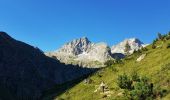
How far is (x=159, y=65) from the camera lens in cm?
9831

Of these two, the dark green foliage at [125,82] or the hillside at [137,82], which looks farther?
the dark green foliage at [125,82]

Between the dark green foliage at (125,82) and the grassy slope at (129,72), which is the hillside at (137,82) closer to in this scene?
the grassy slope at (129,72)

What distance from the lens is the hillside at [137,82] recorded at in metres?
69.8

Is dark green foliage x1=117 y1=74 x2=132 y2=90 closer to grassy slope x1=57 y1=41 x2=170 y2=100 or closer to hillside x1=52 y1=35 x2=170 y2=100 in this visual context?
hillside x1=52 y1=35 x2=170 y2=100

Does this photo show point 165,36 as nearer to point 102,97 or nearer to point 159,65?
point 159,65

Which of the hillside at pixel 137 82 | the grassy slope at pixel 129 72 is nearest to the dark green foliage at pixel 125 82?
A: the hillside at pixel 137 82

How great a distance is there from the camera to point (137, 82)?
71062mm

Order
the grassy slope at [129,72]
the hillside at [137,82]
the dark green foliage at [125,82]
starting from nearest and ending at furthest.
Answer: the hillside at [137,82] → the dark green foliage at [125,82] → the grassy slope at [129,72]

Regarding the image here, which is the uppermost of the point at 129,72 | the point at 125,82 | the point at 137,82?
the point at 129,72

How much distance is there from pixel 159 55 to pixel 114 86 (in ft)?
61.7

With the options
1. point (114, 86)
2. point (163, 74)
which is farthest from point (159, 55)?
point (163, 74)

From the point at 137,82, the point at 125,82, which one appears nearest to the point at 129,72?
the point at 125,82

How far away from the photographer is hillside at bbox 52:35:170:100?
69.8m

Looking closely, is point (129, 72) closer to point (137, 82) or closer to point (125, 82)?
point (125, 82)
